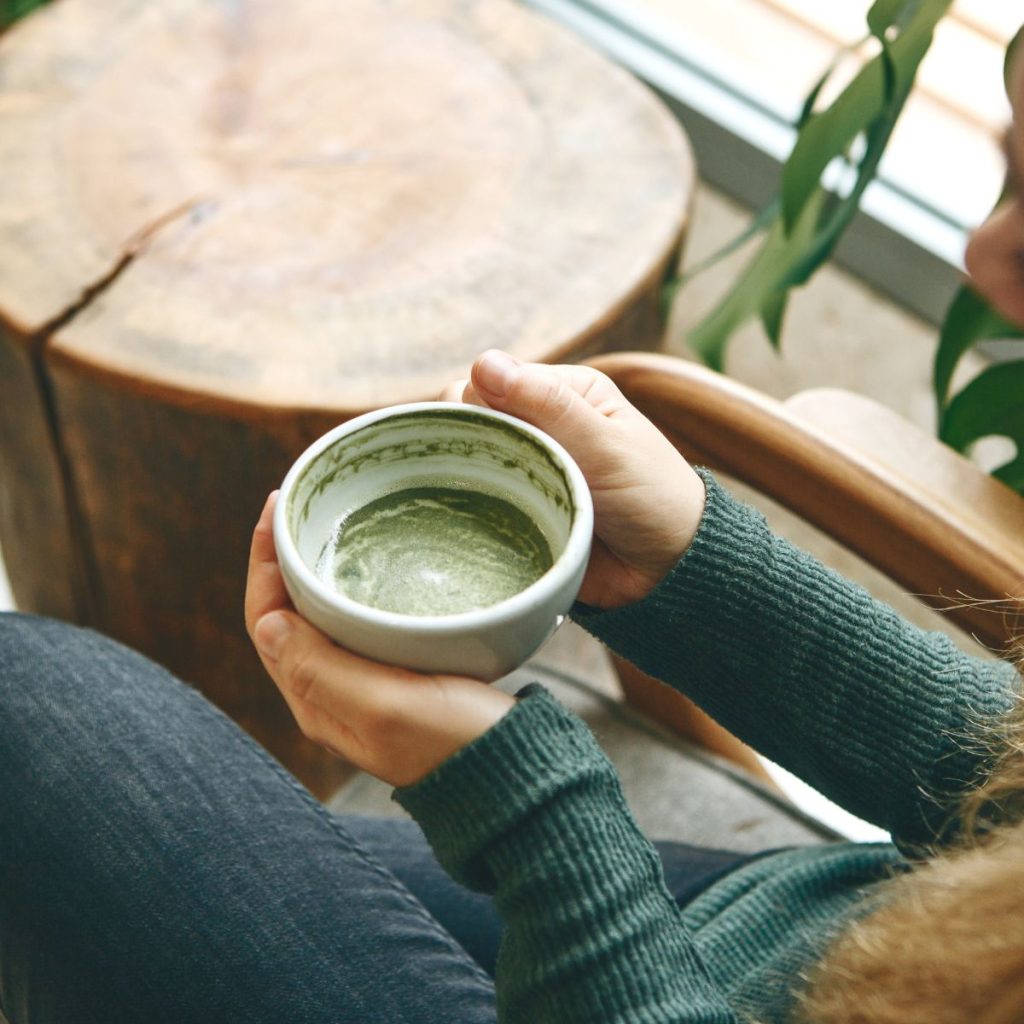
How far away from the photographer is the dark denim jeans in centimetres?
62

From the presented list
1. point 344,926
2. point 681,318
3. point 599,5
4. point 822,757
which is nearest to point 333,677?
point 344,926

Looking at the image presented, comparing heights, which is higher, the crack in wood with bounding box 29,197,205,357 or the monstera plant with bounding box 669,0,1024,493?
the monstera plant with bounding box 669,0,1024,493

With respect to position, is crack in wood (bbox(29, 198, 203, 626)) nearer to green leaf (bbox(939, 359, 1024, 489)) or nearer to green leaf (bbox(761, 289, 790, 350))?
green leaf (bbox(761, 289, 790, 350))

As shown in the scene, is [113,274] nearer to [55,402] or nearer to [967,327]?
[55,402]

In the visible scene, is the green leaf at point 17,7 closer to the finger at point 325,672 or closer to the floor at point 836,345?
the floor at point 836,345

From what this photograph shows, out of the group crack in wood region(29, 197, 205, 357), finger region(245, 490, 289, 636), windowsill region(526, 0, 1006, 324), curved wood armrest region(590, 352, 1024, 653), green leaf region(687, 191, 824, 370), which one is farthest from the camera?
windowsill region(526, 0, 1006, 324)

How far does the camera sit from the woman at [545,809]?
1.78 feet

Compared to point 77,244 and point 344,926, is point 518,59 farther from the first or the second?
point 344,926

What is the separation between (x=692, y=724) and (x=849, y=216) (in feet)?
1.50

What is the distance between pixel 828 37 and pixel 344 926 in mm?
1642

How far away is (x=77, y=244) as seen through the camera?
0.96 m

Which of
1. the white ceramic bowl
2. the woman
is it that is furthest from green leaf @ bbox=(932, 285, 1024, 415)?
the white ceramic bowl

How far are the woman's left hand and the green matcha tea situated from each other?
30 millimetres

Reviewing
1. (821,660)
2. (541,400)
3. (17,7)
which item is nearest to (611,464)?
(541,400)
